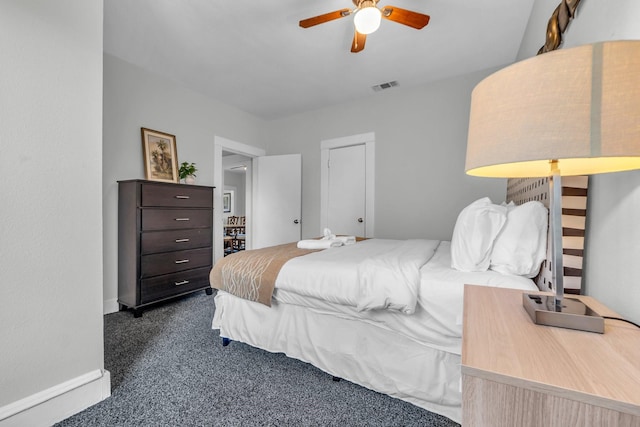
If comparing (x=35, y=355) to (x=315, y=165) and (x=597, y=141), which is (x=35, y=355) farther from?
(x=315, y=165)

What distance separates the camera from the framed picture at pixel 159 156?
303cm

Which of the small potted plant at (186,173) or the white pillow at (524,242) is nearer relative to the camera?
the white pillow at (524,242)

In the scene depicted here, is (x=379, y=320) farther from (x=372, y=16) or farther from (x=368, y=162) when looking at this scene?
(x=368, y=162)

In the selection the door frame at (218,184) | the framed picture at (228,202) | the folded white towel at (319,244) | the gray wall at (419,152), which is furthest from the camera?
the framed picture at (228,202)

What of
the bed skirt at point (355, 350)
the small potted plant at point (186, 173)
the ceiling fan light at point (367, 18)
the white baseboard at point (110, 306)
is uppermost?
the ceiling fan light at point (367, 18)

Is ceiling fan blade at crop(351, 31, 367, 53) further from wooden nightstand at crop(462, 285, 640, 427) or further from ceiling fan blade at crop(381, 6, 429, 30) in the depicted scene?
wooden nightstand at crop(462, 285, 640, 427)

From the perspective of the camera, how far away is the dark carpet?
1347mm

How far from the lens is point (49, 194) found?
52.0 inches

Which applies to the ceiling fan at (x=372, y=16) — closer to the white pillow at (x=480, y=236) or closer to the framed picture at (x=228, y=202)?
the white pillow at (x=480, y=236)

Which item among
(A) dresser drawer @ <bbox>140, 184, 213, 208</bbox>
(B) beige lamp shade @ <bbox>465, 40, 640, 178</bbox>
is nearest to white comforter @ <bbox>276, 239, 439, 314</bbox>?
(B) beige lamp shade @ <bbox>465, 40, 640, 178</bbox>

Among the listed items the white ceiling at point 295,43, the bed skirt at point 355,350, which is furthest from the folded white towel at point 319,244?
the white ceiling at point 295,43

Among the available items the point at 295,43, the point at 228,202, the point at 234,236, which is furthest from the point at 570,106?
the point at 228,202

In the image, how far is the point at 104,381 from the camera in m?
1.50

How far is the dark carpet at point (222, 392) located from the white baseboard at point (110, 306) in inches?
25.1
